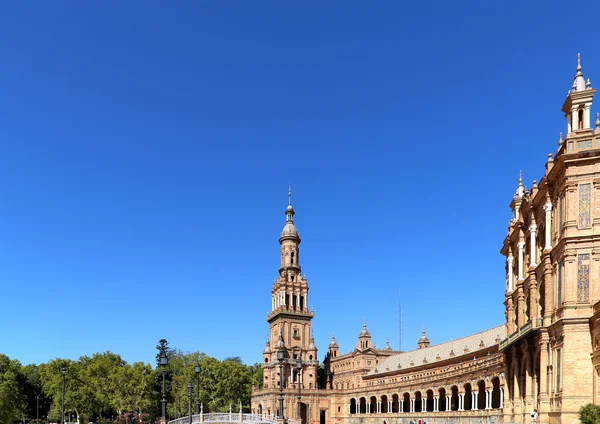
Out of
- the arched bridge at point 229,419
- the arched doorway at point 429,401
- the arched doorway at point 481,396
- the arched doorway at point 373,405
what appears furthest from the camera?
the arched doorway at point 373,405

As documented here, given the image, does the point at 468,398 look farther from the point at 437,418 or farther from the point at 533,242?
the point at 533,242

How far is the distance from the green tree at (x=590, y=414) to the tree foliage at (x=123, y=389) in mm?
65496

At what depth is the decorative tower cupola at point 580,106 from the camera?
34.5m

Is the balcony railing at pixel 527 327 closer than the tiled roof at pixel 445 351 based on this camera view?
Yes

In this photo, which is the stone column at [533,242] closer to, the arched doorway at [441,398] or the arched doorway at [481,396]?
the arched doorway at [481,396]

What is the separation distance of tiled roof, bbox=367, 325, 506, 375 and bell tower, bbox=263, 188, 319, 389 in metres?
16.9

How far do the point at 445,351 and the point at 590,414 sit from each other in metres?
66.2

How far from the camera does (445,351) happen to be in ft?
306

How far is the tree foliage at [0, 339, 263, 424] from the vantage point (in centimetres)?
9431

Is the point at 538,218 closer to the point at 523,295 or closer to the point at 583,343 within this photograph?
the point at 523,295

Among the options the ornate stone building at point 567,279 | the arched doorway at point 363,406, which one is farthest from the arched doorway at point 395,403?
the ornate stone building at point 567,279

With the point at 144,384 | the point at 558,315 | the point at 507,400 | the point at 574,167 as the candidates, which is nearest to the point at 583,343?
the point at 558,315

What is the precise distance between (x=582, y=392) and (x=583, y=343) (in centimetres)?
257

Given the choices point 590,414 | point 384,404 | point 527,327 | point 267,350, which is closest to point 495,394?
point 527,327
